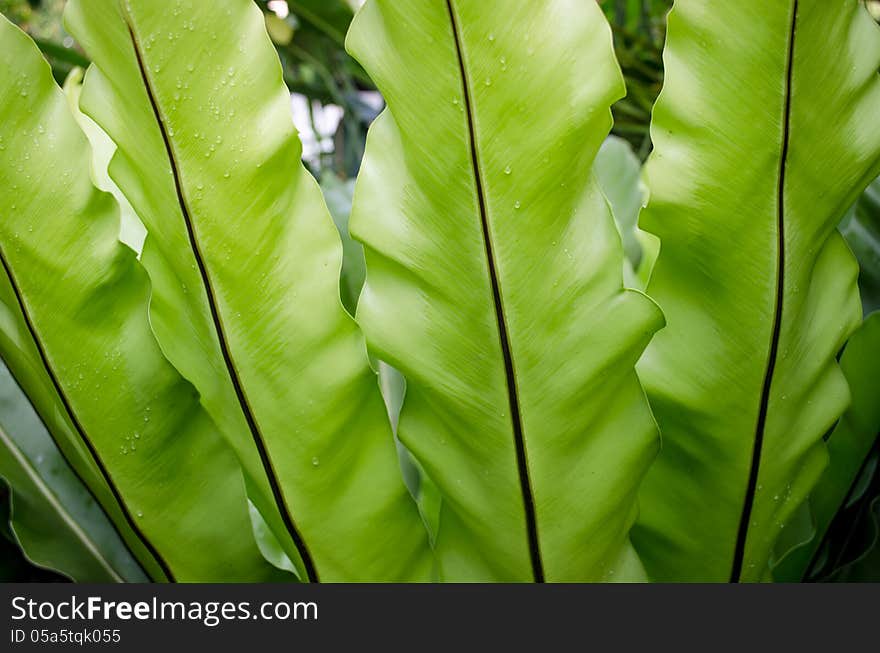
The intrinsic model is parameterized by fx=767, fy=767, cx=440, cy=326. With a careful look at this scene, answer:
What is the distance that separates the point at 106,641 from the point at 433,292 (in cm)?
22

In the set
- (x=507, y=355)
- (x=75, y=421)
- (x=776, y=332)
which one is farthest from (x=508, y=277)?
(x=75, y=421)

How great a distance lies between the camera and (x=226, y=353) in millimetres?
377

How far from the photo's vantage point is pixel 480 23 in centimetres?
32

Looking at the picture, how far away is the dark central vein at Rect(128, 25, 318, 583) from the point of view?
0.34 meters

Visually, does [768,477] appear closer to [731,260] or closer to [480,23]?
[731,260]

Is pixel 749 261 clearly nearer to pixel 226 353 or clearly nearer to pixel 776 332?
pixel 776 332

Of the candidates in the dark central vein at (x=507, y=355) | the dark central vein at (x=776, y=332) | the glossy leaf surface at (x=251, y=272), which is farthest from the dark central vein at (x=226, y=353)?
the dark central vein at (x=776, y=332)

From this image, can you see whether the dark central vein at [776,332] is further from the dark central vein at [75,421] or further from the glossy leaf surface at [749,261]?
the dark central vein at [75,421]

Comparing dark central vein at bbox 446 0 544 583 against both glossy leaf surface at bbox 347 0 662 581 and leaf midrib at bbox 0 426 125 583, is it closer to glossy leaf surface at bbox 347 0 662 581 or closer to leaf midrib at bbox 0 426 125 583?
glossy leaf surface at bbox 347 0 662 581

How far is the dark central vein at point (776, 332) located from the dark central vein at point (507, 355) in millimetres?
116

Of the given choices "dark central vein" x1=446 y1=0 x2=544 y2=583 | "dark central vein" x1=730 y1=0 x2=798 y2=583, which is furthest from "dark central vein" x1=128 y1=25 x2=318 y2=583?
"dark central vein" x1=730 y1=0 x2=798 y2=583

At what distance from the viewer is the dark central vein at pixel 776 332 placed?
1.11 feet

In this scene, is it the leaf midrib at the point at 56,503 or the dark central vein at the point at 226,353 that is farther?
the leaf midrib at the point at 56,503

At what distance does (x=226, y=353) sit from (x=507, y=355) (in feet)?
0.45
